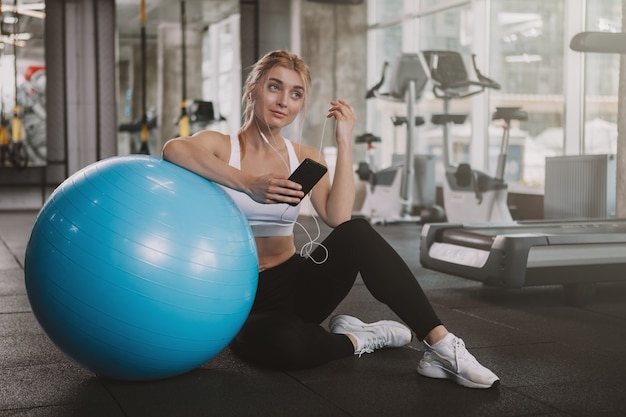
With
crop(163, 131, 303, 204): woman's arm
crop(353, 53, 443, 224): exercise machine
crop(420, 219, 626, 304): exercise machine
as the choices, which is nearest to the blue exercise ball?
crop(163, 131, 303, 204): woman's arm

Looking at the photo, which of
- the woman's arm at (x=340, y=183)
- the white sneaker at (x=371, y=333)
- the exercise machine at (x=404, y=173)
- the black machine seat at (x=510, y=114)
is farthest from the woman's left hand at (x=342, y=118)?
the exercise machine at (x=404, y=173)

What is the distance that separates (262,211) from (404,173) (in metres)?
5.22

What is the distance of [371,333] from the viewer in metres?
2.33

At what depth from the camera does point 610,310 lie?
3.11 m

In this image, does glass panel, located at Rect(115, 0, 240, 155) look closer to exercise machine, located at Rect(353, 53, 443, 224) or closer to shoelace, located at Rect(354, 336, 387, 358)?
exercise machine, located at Rect(353, 53, 443, 224)

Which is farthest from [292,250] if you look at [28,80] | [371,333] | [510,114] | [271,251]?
[28,80]

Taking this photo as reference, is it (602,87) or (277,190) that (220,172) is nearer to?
(277,190)

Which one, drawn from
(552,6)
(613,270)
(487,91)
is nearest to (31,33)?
(487,91)

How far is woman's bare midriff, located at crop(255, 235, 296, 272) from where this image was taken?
7.10ft

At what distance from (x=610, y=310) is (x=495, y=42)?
4.86 meters

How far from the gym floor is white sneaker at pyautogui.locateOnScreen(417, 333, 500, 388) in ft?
0.07

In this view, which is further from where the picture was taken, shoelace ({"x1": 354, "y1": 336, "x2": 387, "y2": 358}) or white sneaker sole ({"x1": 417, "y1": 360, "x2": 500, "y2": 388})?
shoelace ({"x1": 354, "y1": 336, "x2": 387, "y2": 358})

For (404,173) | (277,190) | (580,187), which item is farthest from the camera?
(404,173)

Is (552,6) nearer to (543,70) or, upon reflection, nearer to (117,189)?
(543,70)
